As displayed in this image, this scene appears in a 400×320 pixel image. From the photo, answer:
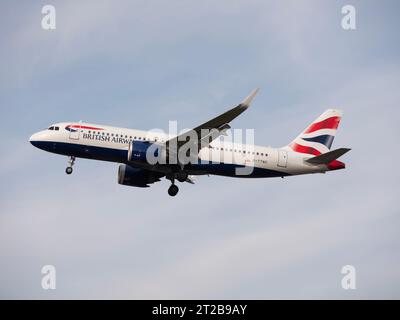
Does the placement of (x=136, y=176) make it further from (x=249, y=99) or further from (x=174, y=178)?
(x=249, y=99)

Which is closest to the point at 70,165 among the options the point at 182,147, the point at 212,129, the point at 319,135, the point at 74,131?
the point at 74,131

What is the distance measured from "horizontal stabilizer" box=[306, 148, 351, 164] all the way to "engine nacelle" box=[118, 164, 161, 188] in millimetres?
11904

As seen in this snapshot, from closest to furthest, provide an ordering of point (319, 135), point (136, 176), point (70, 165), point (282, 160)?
point (70, 165) < point (282, 160) < point (136, 176) < point (319, 135)

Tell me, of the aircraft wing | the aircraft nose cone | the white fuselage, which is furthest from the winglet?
the aircraft nose cone

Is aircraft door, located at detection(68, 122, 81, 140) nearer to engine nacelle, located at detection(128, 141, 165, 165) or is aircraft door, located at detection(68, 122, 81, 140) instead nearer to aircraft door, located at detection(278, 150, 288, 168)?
engine nacelle, located at detection(128, 141, 165, 165)

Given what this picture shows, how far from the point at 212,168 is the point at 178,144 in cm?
332

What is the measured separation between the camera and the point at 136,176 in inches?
2030

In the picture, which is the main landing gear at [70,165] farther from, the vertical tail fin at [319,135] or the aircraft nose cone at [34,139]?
the vertical tail fin at [319,135]

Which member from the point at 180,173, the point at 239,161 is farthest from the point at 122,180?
the point at 239,161

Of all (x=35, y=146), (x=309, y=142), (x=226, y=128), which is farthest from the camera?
(x=309, y=142)

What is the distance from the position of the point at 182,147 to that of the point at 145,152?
2717mm

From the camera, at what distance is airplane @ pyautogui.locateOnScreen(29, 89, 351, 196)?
149 ft

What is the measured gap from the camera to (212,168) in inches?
1869
